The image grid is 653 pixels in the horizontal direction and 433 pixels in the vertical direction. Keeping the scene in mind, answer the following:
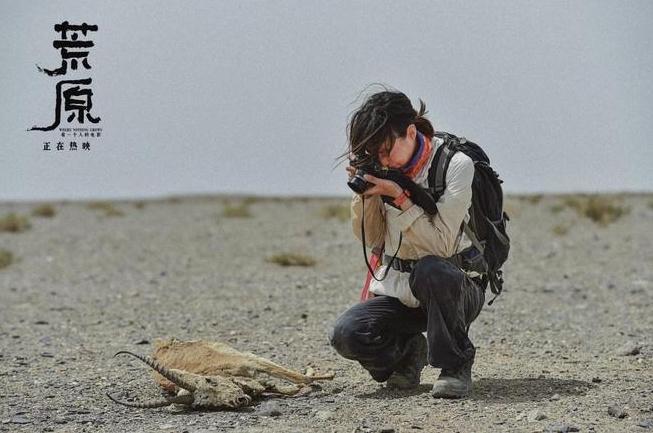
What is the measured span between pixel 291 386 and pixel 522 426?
4.59 feet

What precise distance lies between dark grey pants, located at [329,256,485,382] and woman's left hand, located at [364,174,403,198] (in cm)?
40

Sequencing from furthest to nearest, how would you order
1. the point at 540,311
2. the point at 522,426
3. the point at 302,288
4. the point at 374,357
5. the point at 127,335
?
the point at 302,288
the point at 540,311
the point at 127,335
the point at 374,357
the point at 522,426

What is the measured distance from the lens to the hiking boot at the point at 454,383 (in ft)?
15.7

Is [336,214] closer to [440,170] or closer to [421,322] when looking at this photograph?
[421,322]

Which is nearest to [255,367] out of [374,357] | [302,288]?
[374,357]

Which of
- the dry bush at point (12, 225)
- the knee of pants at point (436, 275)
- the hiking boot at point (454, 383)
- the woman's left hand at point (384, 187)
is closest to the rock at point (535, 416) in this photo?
the hiking boot at point (454, 383)

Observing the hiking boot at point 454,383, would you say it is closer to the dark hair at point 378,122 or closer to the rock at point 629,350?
the dark hair at point 378,122

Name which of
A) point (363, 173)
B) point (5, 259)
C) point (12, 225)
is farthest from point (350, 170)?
point (12, 225)

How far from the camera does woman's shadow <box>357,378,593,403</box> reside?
489cm

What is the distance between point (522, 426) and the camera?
4285 mm

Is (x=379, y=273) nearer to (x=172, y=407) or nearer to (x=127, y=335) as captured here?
(x=172, y=407)

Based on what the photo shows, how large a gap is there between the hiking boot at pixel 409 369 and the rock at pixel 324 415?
568 millimetres

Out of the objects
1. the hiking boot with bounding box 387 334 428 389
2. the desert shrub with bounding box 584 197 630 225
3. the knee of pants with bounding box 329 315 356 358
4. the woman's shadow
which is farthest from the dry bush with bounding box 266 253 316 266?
the desert shrub with bounding box 584 197 630 225

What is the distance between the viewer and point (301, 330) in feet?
24.7
